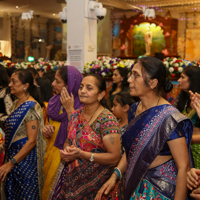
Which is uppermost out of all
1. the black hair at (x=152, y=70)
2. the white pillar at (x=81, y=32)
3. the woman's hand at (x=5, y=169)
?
the white pillar at (x=81, y=32)

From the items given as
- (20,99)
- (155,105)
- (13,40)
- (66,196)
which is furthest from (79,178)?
(13,40)

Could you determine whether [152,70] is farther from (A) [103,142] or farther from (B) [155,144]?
(A) [103,142]

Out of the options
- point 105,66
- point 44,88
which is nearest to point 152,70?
point 44,88

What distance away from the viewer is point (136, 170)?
1.68 m

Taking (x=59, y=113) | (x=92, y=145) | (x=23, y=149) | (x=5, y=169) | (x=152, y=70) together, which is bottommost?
(x=5, y=169)

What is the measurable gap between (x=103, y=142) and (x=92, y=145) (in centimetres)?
8

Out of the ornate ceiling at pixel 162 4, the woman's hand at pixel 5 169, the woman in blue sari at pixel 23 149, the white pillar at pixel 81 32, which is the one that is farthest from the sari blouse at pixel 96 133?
the ornate ceiling at pixel 162 4

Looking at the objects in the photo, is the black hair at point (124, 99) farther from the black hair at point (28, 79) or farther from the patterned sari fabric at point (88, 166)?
the patterned sari fabric at point (88, 166)

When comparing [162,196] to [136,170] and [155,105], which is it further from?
[155,105]

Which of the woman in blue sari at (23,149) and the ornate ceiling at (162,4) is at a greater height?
the ornate ceiling at (162,4)

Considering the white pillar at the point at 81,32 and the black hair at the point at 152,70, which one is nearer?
the black hair at the point at 152,70

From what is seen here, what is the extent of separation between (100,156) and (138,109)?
42 centimetres

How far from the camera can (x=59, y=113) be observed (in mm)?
2729

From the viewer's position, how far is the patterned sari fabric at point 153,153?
63.6 inches
